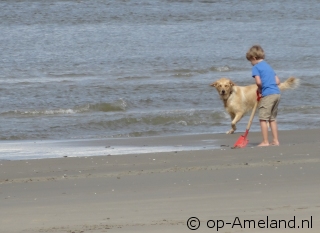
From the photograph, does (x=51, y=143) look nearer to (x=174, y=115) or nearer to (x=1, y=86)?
(x=174, y=115)

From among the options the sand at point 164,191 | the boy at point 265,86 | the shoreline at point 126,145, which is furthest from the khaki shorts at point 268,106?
the sand at point 164,191

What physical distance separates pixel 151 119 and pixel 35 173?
504 centimetres

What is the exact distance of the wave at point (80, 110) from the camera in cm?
1238

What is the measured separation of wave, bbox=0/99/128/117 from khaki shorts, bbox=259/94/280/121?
4.74 meters

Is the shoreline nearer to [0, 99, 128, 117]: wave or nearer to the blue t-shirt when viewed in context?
the blue t-shirt

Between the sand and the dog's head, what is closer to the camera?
the sand

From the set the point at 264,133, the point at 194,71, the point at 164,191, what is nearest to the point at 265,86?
the point at 264,133

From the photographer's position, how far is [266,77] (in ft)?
27.5

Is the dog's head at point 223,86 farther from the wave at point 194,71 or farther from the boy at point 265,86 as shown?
the wave at point 194,71

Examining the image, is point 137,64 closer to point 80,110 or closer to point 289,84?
point 80,110

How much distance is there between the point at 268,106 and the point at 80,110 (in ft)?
16.7

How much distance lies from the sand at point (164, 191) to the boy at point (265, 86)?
0.58 m

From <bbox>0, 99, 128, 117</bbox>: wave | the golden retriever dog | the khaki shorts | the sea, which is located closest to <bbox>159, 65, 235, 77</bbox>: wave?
the sea

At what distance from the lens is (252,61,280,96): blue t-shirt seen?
27.4ft
